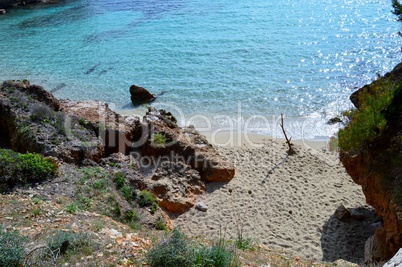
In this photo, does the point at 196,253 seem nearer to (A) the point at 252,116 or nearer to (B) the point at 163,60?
(A) the point at 252,116

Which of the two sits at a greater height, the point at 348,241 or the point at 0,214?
the point at 0,214

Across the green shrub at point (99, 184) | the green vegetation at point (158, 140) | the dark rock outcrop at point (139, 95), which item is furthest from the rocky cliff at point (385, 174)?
the dark rock outcrop at point (139, 95)

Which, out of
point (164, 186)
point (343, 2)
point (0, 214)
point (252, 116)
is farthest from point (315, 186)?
point (343, 2)

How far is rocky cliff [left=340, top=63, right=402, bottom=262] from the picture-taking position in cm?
977

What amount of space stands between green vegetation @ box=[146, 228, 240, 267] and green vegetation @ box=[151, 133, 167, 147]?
8.04 metres

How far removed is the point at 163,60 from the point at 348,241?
20653 millimetres

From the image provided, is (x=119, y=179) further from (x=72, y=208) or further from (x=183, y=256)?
(x=183, y=256)

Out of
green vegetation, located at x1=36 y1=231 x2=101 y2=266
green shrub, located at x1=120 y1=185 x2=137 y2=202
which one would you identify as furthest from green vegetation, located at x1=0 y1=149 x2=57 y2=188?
green vegetation, located at x1=36 y1=231 x2=101 y2=266

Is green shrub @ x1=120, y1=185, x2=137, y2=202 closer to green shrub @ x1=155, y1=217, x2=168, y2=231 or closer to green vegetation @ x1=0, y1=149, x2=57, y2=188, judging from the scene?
green shrub @ x1=155, y1=217, x2=168, y2=231

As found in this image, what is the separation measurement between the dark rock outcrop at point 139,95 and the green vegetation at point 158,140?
29.2ft

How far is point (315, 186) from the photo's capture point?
1477 cm

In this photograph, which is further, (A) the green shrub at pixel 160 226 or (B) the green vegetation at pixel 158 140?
(B) the green vegetation at pixel 158 140

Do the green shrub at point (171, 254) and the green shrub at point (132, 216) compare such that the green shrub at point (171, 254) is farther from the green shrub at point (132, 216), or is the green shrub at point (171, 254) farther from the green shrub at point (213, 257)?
the green shrub at point (132, 216)

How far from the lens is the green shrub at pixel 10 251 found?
6161mm
